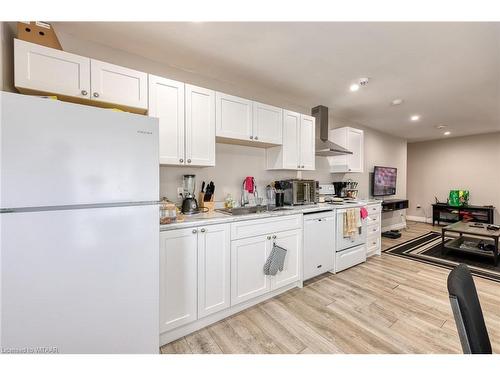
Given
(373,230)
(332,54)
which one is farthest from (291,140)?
(373,230)

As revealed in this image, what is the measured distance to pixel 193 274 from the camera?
5.85ft

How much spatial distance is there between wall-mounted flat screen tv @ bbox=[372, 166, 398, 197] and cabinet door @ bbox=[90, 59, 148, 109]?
4.87 meters

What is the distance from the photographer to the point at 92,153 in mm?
1207

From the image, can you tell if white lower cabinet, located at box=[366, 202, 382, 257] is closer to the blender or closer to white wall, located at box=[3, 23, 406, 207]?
white wall, located at box=[3, 23, 406, 207]

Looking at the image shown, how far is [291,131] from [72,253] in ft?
8.25

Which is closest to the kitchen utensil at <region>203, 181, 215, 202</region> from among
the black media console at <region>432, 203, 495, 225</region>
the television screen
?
the television screen

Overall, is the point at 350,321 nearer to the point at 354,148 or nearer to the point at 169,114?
the point at 169,114

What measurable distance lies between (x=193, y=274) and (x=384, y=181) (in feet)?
16.7

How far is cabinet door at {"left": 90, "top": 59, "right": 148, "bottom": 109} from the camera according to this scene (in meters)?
1.66

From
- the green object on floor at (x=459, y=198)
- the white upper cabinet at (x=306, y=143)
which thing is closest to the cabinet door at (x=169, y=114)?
the white upper cabinet at (x=306, y=143)

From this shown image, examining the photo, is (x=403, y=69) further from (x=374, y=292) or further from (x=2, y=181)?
(x=2, y=181)

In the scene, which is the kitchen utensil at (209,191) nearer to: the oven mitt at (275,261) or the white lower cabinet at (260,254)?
the white lower cabinet at (260,254)

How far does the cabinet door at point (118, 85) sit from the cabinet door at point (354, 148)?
326 centimetres
